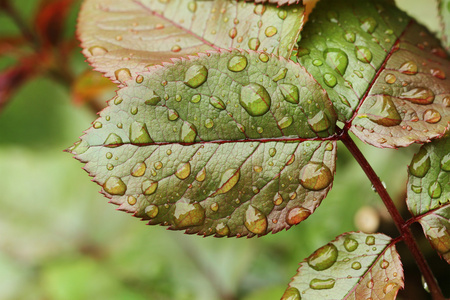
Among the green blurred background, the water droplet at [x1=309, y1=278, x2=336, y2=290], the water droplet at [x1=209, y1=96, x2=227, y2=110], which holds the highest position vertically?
the water droplet at [x1=209, y1=96, x2=227, y2=110]

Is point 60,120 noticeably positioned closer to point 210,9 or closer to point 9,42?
point 9,42

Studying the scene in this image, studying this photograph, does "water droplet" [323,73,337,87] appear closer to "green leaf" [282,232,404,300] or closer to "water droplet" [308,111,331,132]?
"water droplet" [308,111,331,132]

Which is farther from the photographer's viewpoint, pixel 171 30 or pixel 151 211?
pixel 171 30

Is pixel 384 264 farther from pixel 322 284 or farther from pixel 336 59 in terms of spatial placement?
pixel 336 59

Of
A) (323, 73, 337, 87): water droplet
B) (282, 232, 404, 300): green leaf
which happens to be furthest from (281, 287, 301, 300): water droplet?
(323, 73, 337, 87): water droplet

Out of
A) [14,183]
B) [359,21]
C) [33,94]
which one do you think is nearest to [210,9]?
[359,21]

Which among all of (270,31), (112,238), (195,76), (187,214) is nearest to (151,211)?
(187,214)
